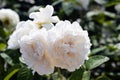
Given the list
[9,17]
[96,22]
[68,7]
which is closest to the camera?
[9,17]

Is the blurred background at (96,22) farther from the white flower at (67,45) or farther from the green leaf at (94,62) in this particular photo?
the white flower at (67,45)

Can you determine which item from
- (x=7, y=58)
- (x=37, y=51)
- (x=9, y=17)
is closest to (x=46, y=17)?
(x=37, y=51)

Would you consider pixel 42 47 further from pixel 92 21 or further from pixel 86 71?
pixel 92 21

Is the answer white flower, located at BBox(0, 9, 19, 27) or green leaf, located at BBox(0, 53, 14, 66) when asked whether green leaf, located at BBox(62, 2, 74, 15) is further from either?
green leaf, located at BBox(0, 53, 14, 66)

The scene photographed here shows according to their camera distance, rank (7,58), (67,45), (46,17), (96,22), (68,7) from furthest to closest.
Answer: (96,22) < (68,7) < (7,58) < (46,17) < (67,45)

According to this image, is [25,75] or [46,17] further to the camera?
[25,75]

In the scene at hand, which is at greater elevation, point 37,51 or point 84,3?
point 37,51

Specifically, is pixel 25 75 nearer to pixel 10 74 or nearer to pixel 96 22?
pixel 10 74

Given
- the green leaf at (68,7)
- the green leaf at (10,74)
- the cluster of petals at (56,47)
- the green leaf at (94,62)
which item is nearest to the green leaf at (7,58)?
the green leaf at (10,74)

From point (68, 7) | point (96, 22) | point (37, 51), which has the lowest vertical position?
point (96, 22)
